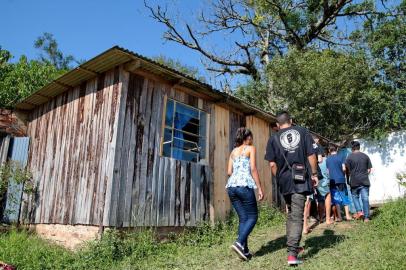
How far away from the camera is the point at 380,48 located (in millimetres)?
17125

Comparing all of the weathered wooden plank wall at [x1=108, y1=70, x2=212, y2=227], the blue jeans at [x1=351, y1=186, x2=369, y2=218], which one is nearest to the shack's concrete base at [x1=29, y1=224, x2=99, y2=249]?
the weathered wooden plank wall at [x1=108, y1=70, x2=212, y2=227]

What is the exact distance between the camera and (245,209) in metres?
5.38

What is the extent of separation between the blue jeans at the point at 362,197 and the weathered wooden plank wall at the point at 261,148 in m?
2.88

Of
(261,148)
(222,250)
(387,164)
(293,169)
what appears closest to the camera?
(293,169)

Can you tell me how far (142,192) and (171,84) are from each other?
2587 mm

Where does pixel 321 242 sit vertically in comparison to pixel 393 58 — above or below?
below

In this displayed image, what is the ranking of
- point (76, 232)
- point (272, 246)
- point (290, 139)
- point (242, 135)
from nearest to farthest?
1. point (290, 139)
2. point (242, 135)
3. point (272, 246)
4. point (76, 232)

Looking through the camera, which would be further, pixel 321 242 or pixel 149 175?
pixel 149 175

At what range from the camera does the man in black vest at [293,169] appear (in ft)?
15.8

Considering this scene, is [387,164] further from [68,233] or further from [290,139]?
[68,233]

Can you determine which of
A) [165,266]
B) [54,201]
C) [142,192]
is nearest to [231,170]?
[165,266]

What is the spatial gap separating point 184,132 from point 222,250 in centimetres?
297

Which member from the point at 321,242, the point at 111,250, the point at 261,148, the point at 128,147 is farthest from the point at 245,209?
the point at 261,148

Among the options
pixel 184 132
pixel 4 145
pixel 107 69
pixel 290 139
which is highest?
pixel 107 69
